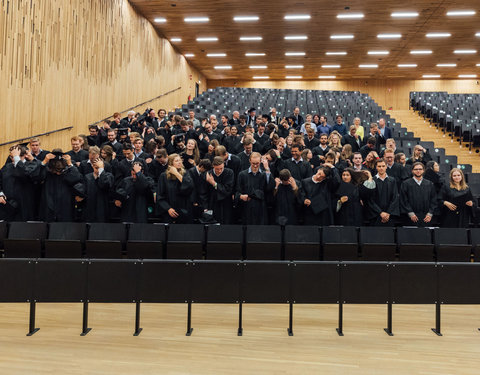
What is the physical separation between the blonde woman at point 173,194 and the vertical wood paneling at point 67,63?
3722 mm

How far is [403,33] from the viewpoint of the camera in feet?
48.5

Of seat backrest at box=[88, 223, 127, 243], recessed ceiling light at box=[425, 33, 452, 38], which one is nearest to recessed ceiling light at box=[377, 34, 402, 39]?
recessed ceiling light at box=[425, 33, 452, 38]

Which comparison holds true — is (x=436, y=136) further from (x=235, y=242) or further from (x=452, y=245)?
(x=235, y=242)

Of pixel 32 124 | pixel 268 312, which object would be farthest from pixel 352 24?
pixel 268 312

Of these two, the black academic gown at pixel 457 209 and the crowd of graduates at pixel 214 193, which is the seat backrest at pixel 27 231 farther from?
the black academic gown at pixel 457 209

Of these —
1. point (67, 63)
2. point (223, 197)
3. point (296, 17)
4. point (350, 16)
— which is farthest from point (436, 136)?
point (67, 63)

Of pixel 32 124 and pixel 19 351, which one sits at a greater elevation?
pixel 32 124

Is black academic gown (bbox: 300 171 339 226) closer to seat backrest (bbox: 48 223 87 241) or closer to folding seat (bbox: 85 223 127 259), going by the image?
folding seat (bbox: 85 223 127 259)

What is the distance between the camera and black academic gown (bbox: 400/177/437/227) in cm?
545

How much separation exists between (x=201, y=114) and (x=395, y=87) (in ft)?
51.8

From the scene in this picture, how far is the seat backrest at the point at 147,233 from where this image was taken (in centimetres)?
498

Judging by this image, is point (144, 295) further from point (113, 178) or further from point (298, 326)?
point (113, 178)

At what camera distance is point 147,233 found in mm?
4984

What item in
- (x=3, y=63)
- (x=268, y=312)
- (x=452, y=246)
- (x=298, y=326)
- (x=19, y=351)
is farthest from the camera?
(x=3, y=63)
